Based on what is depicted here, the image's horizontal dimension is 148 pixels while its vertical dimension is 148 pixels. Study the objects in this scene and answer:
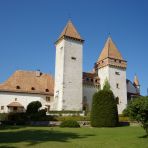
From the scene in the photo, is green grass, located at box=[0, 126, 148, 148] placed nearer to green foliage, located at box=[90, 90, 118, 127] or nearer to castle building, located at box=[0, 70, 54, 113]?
green foliage, located at box=[90, 90, 118, 127]

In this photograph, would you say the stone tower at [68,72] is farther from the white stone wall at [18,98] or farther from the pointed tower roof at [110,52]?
the pointed tower roof at [110,52]

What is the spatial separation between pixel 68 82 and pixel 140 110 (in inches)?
1388

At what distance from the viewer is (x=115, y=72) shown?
61.5 metres

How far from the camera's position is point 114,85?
60.4m

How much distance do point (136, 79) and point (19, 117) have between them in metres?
45.8

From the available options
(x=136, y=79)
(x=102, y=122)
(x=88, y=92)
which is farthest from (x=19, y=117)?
(x=136, y=79)

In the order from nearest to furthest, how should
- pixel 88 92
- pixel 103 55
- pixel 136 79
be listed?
1. pixel 88 92
2. pixel 103 55
3. pixel 136 79

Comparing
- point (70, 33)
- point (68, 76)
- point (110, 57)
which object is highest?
point (70, 33)

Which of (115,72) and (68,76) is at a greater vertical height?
(115,72)

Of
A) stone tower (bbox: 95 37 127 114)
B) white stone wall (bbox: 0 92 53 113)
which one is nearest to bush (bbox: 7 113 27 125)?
white stone wall (bbox: 0 92 53 113)

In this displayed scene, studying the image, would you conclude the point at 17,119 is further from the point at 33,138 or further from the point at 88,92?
the point at 88,92

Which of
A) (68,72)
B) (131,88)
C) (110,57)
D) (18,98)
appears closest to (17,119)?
(18,98)

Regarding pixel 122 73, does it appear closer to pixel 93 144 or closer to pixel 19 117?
pixel 19 117

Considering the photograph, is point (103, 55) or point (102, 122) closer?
point (102, 122)
